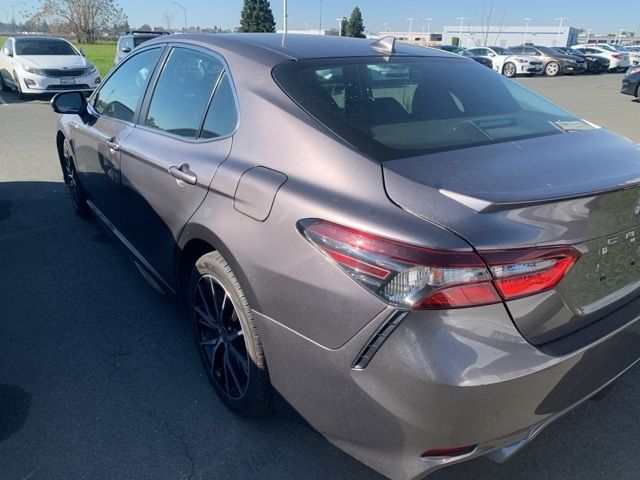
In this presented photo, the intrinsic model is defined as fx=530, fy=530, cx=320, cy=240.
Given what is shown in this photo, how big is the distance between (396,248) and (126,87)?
281 cm

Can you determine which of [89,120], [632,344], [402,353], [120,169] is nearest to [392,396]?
[402,353]

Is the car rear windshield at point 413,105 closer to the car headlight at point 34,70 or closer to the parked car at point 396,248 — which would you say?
the parked car at point 396,248

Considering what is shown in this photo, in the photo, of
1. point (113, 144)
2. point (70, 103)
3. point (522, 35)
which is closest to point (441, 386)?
point (113, 144)

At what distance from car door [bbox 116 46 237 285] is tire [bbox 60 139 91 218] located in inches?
69.1

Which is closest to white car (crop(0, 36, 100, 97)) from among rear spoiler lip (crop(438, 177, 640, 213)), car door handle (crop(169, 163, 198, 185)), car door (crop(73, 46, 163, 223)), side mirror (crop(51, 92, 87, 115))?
side mirror (crop(51, 92, 87, 115))

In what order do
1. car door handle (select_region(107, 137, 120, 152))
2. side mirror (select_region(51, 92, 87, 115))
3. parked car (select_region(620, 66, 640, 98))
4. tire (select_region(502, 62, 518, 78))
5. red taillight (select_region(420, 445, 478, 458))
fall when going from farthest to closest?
1. tire (select_region(502, 62, 518, 78))
2. parked car (select_region(620, 66, 640, 98))
3. side mirror (select_region(51, 92, 87, 115))
4. car door handle (select_region(107, 137, 120, 152))
5. red taillight (select_region(420, 445, 478, 458))

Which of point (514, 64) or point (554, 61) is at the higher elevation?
point (554, 61)

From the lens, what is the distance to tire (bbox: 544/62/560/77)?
29.8 m

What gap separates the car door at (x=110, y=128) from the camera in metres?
3.41

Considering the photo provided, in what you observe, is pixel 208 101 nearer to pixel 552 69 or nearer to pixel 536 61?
pixel 536 61

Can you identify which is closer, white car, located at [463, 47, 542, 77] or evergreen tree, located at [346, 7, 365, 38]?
white car, located at [463, 47, 542, 77]

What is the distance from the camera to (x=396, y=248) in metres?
1.62

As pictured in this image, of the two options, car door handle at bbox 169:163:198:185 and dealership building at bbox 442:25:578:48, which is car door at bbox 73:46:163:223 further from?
dealership building at bbox 442:25:578:48

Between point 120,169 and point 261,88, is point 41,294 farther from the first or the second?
point 261,88
